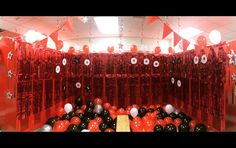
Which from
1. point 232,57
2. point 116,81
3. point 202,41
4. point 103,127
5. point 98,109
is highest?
point 202,41

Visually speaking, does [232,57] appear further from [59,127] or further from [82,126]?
[59,127]

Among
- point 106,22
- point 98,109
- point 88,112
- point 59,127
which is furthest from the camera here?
point 106,22

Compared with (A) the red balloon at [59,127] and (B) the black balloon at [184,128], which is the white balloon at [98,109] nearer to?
(A) the red balloon at [59,127]

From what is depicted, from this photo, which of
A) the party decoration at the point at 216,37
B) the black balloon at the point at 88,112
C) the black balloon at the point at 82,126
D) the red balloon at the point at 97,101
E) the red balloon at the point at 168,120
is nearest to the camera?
the party decoration at the point at 216,37

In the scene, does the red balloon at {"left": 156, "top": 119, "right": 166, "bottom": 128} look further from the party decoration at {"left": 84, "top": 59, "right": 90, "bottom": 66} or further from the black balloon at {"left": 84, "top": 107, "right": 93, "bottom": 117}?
the party decoration at {"left": 84, "top": 59, "right": 90, "bottom": 66}

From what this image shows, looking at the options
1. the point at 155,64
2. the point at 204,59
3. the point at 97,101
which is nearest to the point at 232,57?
the point at 204,59

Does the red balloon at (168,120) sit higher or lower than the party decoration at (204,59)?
lower

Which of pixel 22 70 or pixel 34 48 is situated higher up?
pixel 34 48

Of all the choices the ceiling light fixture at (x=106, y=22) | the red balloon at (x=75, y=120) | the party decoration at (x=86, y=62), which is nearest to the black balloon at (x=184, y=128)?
the red balloon at (x=75, y=120)
